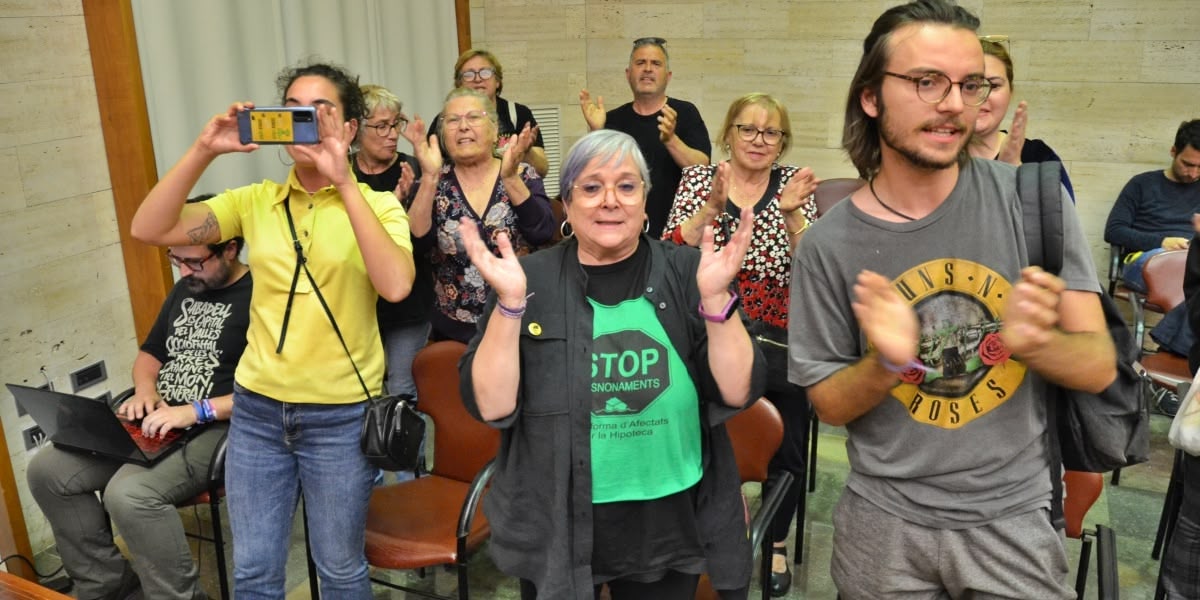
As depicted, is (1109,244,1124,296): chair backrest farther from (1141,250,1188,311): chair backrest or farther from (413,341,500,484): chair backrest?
(413,341,500,484): chair backrest

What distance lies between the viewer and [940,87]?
1512mm

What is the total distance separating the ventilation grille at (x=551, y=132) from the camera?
621 cm

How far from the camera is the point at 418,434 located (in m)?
2.51

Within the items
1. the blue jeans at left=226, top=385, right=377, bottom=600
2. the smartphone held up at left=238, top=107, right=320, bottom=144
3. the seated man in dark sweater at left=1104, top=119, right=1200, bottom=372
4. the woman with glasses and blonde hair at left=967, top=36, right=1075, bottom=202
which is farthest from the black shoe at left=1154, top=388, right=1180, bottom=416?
the smartphone held up at left=238, top=107, right=320, bottom=144

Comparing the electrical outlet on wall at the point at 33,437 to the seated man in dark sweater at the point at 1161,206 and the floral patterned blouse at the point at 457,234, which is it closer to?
the floral patterned blouse at the point at 457,234

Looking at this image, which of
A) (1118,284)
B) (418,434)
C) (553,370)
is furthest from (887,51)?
(1118,284)

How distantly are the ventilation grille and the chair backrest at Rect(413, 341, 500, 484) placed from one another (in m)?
3.44

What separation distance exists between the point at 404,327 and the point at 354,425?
0.93m

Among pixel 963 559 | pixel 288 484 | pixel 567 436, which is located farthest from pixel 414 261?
pixel 963 559

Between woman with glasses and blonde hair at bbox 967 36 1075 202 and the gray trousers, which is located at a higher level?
woman with glasses and blonde hair at bbox 967 36 1075 202

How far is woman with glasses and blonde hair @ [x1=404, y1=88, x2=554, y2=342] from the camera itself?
10.3 ft

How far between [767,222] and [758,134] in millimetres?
322

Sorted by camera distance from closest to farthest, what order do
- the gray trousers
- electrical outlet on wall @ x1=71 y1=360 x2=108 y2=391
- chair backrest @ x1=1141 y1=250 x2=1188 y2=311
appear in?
the gray trousers < electrical outlet on wall @ x1=71 y1=360 x2=108 y2=391 < chair backrest @ x1=1141 y1=250 x2=1188 y2=311

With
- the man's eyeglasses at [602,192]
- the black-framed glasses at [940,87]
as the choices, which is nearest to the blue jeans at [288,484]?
the man's eyeglasses at [602,192]
